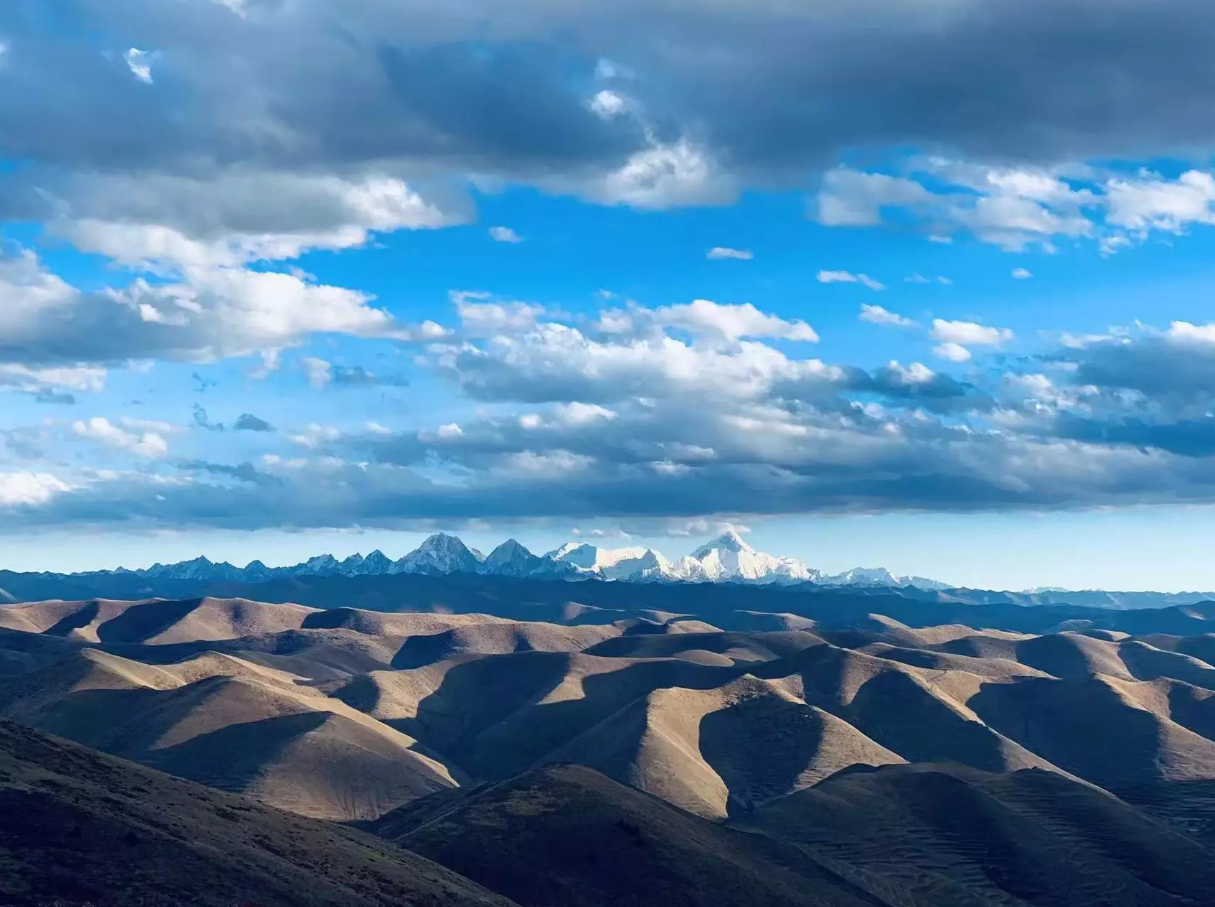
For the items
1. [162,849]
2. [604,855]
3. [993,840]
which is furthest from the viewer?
[993,840]

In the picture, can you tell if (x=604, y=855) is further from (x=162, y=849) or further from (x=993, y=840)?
(x=993, y=840)

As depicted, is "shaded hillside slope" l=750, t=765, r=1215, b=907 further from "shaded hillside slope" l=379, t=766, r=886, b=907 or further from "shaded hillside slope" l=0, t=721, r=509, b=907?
"shaded hillside slope" l=0, t=721, r=509, b=907

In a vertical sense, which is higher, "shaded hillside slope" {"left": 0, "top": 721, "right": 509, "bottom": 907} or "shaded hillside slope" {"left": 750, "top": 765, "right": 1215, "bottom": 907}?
"shaded hillside slope" {"left": 0, "top": 721, "right": 509, "bottom": 907}

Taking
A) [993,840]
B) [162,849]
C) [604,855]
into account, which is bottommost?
[993,840]

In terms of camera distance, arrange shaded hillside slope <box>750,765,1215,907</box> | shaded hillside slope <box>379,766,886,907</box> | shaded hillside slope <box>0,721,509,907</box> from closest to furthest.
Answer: shaded hillside slope <box>0,721,509,907</box> → shaded hillside slope <box>379,766,886,907</box> → shaded hillside slope <box>750,765,1215,907</box>

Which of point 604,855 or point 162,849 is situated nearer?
point 162,849

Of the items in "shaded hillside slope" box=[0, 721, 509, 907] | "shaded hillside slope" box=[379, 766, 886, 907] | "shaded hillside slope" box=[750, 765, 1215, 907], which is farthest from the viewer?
"shaded hillside slope" box=[750, 765, 1215, 907]

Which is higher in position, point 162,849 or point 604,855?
point 162,849

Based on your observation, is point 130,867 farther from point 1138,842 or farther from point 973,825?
point 1138,842

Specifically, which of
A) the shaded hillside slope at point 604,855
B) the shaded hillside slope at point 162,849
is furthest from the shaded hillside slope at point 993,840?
the shaded hillside slope at point 162,849

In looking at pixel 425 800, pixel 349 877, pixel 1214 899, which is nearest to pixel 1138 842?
pixel 1214 899

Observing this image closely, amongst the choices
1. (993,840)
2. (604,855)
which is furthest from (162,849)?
(993,840)

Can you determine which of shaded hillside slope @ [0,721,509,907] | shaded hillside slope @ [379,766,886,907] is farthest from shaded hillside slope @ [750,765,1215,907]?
shaded hillside slope @ [0,721,509,907]

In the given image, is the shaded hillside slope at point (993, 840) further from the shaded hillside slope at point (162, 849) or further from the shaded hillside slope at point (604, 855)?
the shaded hillside slope at point (162, 849)
